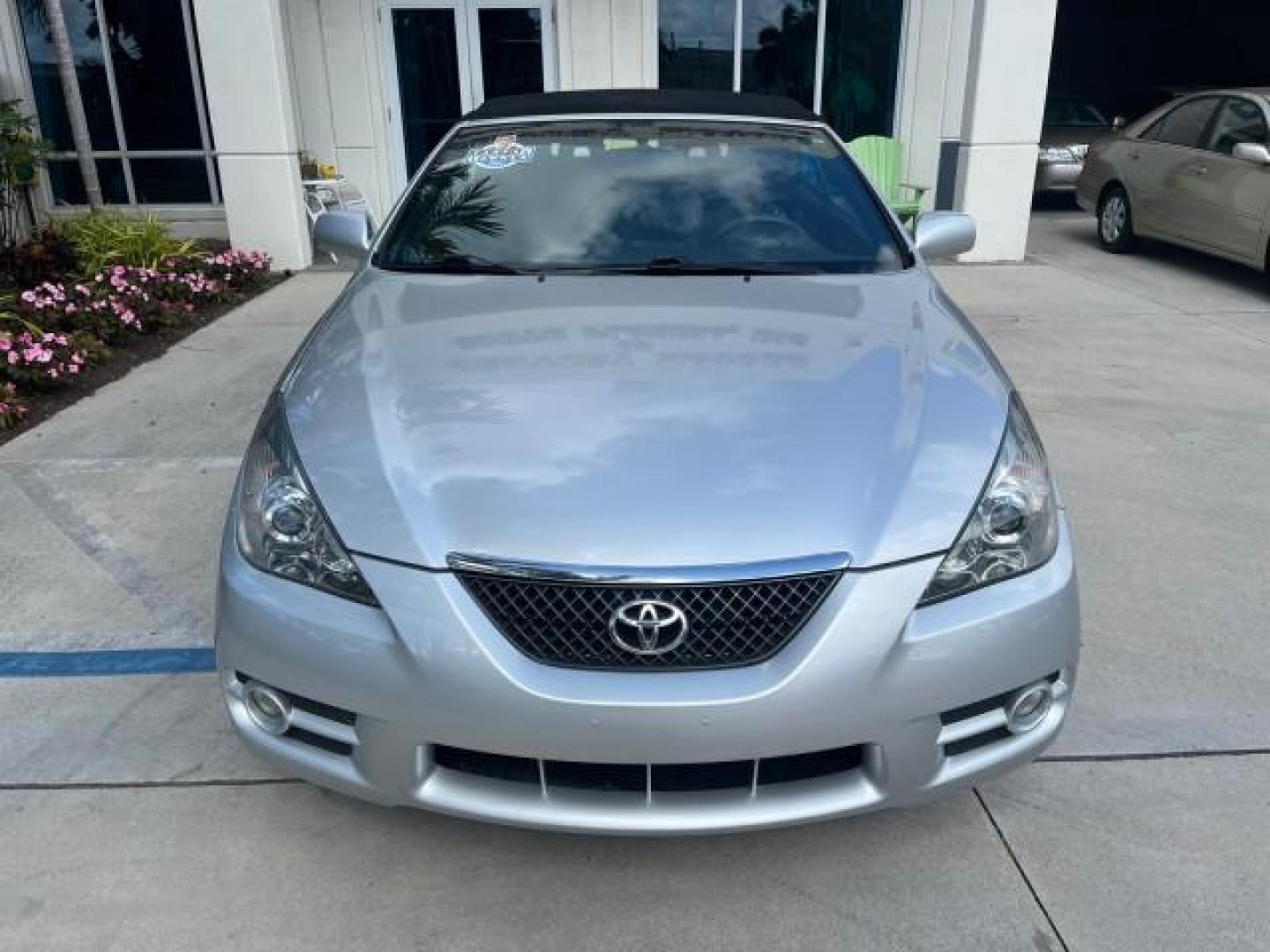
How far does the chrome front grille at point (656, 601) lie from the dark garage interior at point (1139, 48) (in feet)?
66.2

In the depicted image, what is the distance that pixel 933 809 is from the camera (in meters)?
2.47

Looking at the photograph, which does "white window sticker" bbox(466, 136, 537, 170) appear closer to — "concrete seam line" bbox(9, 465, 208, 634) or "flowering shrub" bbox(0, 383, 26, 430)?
"concrete seam line" bbox(9, 465, 208, 634)

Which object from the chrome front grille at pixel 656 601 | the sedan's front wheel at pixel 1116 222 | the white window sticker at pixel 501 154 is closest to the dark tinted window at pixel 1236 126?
the sedan's front wheel at pixel 1116 222

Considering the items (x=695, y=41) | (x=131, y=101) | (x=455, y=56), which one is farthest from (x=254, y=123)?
(x=695, y=41)

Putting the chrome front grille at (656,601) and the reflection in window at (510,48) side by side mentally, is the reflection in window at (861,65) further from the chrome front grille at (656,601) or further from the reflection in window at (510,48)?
the chrome front grille at (656,601)

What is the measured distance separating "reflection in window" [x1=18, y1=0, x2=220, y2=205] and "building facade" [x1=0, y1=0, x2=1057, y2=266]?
0.05 ft

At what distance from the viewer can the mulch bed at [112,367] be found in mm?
5477

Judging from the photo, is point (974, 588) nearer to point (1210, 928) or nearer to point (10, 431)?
point (1210, 928)

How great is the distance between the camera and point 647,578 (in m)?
1.88

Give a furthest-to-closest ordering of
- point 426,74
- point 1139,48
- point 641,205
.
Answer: point 1139,48
point 426,74
point 641,205

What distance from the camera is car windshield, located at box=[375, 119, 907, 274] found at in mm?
3242

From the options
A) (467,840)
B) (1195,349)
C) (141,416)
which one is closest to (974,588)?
(467,840)

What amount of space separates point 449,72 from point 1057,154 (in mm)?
7118

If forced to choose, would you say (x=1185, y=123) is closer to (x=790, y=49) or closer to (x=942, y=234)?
(x=790, y=49)
